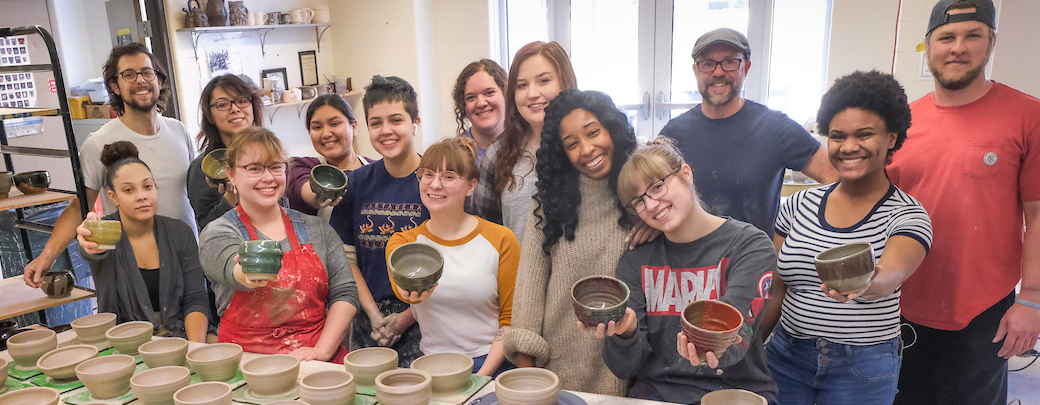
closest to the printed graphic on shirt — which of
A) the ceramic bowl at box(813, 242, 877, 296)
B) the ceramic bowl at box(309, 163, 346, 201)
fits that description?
the ceramic bowl at box(309, 163, 346, 201)

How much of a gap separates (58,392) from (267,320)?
52 centimetres

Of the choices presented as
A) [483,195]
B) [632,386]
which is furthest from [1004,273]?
[483,195]

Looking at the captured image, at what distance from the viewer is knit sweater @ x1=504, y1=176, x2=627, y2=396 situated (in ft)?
5.57

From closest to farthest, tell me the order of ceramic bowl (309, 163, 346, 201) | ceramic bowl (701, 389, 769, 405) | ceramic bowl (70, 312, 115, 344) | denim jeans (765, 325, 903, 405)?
ceramic bowl (701, 389, 769, 405) → denim jeans (765, 325, 903, 405) → ceramic bowl (70, 312, 115, 344) → ceramic bowl (309, 163, 346, 201)

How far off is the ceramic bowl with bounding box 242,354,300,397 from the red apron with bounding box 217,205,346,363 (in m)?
0.34

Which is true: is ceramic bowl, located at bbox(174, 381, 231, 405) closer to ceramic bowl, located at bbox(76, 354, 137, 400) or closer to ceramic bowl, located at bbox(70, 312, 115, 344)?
ceramic bowl, located at bbox(76, 354, 137, 400)

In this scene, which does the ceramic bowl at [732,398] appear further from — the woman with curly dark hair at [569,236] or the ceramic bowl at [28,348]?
the ceramic bowl at [28,348]

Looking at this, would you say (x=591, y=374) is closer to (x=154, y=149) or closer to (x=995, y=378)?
(x=995, y=378)

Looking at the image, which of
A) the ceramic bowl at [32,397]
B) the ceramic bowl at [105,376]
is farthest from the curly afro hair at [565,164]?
the ceramic bowl at [32,397]

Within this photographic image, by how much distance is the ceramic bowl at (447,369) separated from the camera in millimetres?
1434

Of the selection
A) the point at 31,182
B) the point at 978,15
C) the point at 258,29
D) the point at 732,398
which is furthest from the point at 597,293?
the point at 258,29

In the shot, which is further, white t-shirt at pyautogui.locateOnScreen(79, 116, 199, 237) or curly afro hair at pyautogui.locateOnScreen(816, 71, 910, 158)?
white t-shirt at pyautogui.locateOnScreen(79, 116, 199, 237)

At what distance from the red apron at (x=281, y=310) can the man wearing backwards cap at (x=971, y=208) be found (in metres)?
1.74

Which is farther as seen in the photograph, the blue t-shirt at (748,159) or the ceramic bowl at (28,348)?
the blue t-shirt at (748,159)
